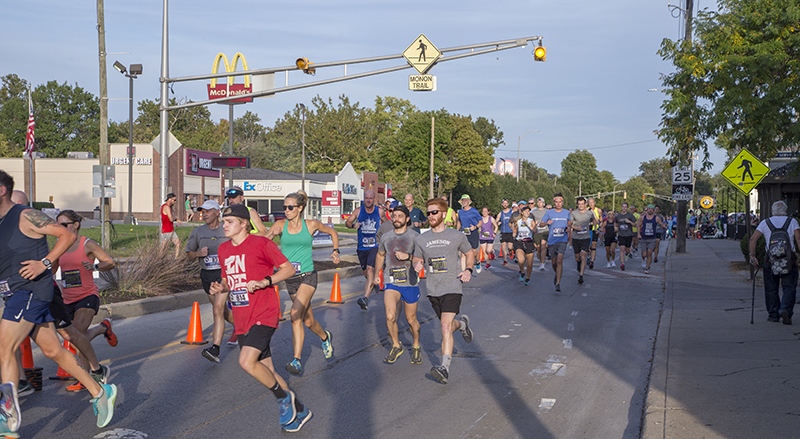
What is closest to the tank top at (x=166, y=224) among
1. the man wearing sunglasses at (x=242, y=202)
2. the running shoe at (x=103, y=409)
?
the man wearing sunglasses at (x=242, y=202)

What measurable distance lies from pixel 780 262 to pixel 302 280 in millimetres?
6887

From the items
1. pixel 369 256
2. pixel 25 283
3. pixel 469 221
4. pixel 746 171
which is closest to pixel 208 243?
pixel 25 283

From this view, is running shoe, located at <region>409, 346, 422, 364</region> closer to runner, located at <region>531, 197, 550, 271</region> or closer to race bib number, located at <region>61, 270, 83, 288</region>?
race bib number, located at <region>61, 270, 83, 288</region>

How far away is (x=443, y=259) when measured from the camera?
742 cm

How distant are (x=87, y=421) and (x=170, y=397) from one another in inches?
33.7

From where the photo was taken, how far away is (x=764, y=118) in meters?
16.1

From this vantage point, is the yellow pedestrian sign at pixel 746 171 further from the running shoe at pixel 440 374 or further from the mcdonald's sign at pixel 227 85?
the mcdonald's sign at pixel 227 85

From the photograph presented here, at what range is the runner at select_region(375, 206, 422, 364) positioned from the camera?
7879 millimetres

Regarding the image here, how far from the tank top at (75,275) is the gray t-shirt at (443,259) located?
10.7 feet

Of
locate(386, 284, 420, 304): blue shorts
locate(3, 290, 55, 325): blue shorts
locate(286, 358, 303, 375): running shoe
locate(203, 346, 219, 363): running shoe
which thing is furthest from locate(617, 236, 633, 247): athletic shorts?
locate(3, 290, 55, 325): blue shorts

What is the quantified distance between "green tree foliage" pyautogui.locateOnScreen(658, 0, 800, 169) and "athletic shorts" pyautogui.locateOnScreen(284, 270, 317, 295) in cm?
1194

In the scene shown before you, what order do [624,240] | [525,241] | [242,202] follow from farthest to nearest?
[624,240] → [525,241] → [242,202]

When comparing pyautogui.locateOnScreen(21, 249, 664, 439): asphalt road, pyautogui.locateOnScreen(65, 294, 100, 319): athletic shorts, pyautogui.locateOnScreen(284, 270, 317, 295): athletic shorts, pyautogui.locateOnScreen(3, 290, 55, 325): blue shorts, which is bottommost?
pyautogui.locateOnScreen(21, 249, 664, 439): asphalt road

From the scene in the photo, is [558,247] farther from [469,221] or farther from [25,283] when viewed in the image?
[25,283]
